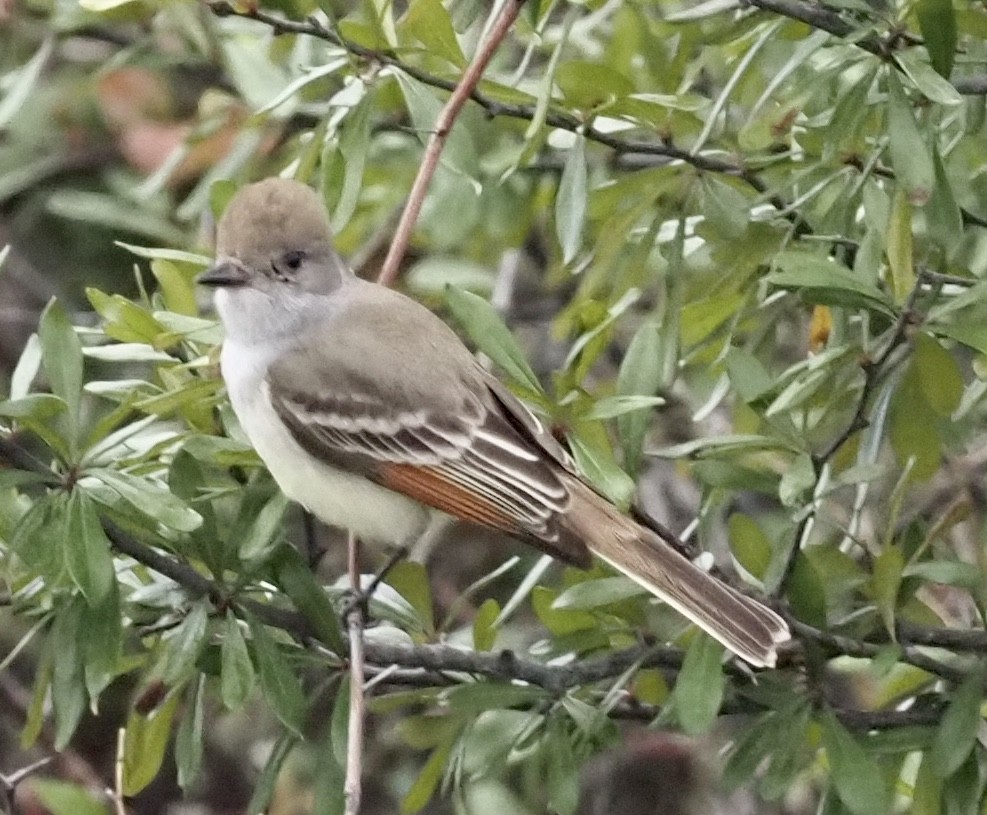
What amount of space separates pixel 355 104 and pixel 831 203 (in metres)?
0.64

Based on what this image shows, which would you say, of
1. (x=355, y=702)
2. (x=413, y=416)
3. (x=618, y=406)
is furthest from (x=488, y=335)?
(x=413, y=416)

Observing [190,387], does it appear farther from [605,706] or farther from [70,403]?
[605,706]

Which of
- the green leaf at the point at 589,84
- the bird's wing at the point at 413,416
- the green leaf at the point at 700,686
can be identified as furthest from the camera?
the bird's wing at the point at 413,416

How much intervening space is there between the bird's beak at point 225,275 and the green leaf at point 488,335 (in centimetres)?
50

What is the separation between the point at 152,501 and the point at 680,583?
0.67 m

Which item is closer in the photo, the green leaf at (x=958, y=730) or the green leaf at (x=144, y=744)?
the green leaf at (x=958, y=730)

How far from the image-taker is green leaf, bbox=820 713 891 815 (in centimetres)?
209

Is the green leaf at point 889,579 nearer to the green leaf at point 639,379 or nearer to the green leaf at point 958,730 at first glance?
the green leaf at point 958,730

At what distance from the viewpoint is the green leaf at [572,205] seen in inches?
89.6

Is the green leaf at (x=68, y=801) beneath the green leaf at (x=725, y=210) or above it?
beneath

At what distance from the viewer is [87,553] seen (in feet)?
6.42

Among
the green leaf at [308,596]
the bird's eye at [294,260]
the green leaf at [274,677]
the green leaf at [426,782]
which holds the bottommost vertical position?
the green leaf at [426,782]

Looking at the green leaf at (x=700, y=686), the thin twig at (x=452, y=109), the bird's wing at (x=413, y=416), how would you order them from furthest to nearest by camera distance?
the bird's wing at (x=413, y=416)
the thin twig at (x=452, y=109)
the green leaf at (x=700, y=686)

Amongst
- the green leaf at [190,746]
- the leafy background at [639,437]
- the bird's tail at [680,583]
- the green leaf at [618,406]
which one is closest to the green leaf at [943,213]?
the leafy background at [639,437]
